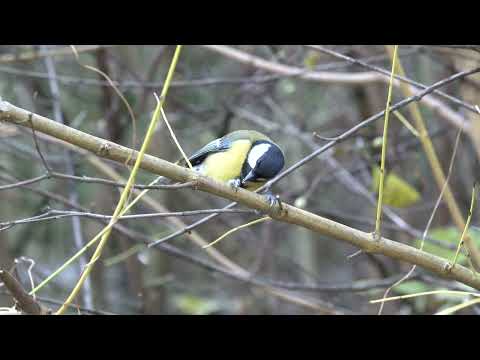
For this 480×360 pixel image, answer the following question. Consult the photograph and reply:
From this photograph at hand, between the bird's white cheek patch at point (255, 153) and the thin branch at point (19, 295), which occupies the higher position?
the bird's white cheek patch at point (255, 153)

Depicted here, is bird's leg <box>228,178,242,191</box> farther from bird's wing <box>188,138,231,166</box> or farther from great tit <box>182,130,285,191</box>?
bird's wing <box>188,138,231,166</box>

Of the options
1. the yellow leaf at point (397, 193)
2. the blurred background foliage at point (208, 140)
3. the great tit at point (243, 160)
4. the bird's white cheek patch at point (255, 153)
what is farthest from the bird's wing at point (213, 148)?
the yellow leaf at point (397, 193)

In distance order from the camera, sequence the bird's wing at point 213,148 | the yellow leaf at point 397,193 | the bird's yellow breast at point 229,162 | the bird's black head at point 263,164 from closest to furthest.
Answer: the bird's black head at point 263,164 → the bird's yellow breast at point 229,162 → the bird's wing at point 213,148 → the yellow leaf at point 397,193

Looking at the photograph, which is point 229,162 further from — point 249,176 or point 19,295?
point 19,295

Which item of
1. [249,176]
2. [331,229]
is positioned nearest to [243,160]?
[249,176]

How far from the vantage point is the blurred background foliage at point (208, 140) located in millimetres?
3783

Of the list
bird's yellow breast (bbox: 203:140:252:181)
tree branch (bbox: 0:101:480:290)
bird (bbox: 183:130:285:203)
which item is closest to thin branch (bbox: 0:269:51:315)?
tree branch (bbox: 0:101:480:290)

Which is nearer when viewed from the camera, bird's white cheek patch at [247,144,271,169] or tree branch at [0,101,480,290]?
tree branch at [0,101,480,290]

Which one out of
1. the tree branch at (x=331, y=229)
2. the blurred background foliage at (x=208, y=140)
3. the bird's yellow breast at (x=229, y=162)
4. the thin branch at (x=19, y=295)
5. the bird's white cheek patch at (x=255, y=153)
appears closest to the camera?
the thin branch at (x=19, y=295)

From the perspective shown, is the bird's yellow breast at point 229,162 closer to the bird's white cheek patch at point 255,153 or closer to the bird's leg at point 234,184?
the bird's white cheek patch at point 255,153

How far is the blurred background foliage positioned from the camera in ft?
12.4

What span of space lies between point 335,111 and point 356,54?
3.75 feet
